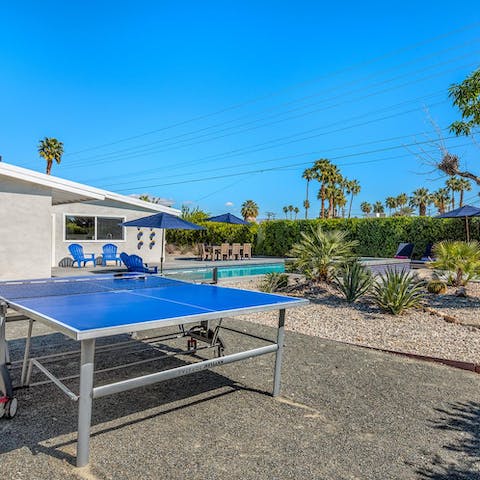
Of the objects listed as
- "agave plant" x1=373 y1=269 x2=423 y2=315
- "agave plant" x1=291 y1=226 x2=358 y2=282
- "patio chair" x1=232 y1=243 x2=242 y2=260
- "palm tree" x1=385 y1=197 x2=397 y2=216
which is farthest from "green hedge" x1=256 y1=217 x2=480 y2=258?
"palm tree" x1=385 y1=197 x2=397 y2=216

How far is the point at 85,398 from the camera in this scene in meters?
3.07

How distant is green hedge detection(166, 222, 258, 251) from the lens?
30.6m

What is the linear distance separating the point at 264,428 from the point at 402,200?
278 feet

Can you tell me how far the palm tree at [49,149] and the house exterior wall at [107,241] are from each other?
2365cm

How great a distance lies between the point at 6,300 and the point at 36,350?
9.02 feet

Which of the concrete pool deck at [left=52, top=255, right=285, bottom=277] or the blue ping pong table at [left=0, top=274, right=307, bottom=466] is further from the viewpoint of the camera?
the concrete pool deck at [left=52, top=255, right=285, bottom=277]

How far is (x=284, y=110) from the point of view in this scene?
40.4 meters

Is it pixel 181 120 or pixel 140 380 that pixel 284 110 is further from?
pixel 140 380

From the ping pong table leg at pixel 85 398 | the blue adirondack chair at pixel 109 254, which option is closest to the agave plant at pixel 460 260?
the ping pong table leg at pixel 85 398

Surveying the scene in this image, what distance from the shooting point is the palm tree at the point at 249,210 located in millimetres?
68438

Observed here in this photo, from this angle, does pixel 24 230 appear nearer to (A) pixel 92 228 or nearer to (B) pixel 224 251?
(A) pixel 92 228

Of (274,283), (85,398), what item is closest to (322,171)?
(274,283)

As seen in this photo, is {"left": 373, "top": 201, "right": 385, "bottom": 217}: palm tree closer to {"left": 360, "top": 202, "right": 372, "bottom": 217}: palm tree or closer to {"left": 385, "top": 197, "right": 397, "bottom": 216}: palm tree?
{"left": 385, "top": 197, "right": 397, "bottom": 216}: palm tree

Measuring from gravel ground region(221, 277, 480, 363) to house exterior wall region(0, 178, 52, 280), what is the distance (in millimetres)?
7710
